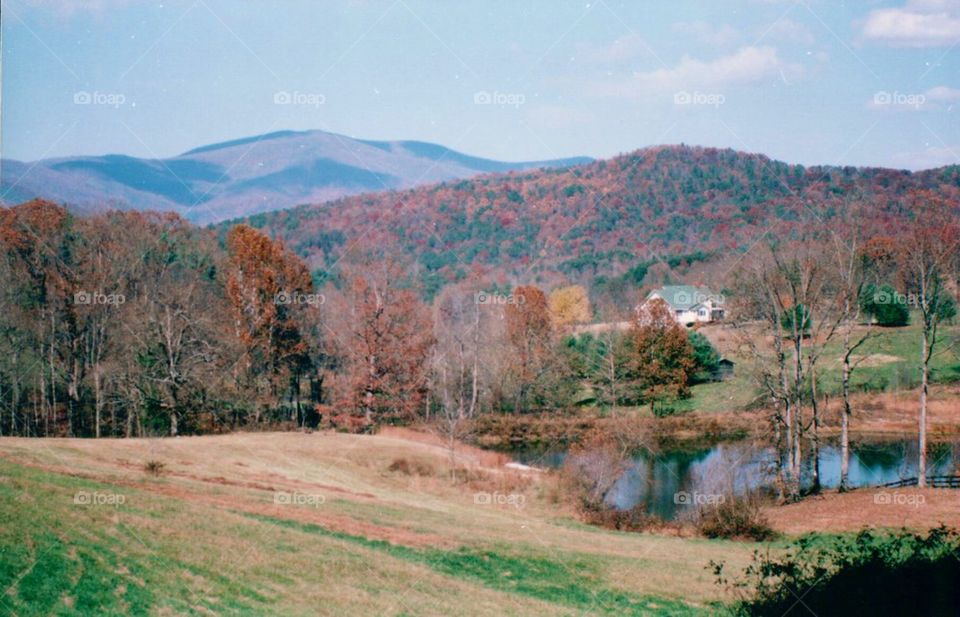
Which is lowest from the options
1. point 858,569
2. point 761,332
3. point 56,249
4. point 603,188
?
point 858,569

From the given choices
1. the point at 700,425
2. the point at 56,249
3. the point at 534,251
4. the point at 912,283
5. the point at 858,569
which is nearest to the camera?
the point at 858,569

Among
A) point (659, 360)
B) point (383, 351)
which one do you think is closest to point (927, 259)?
point (659, 360)

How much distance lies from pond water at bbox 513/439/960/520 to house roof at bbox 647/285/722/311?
3596cm

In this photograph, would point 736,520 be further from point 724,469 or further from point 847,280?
point 847,280

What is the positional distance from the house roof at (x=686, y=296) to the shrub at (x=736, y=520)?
175ft

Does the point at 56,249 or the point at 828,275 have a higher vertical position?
the point at 56,249

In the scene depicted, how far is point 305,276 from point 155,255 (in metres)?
11.8

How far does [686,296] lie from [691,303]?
11.6ft

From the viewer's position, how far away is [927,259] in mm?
27672

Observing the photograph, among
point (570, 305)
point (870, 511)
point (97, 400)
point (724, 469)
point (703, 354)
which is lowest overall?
point (870, 511)

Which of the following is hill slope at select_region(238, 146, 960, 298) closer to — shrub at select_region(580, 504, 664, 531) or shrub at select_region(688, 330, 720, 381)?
shrub at select_region(688, 330, 720, 381)

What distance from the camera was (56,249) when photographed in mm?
41906

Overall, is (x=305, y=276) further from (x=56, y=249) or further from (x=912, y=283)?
(x=912, y=283)

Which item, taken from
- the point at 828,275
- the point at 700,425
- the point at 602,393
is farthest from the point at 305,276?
the point at 828,275
